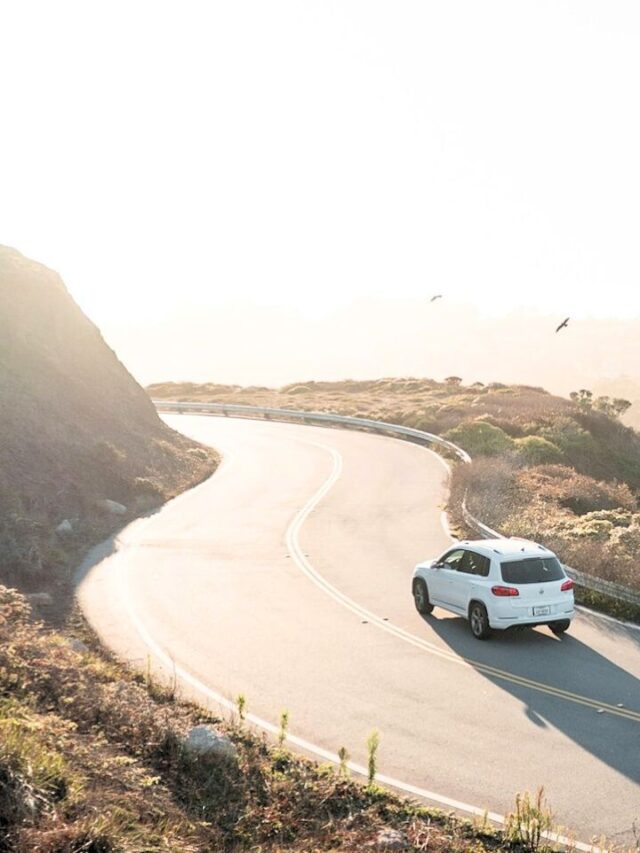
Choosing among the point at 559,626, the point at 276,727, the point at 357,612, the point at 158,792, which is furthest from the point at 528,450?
the point at 158,792

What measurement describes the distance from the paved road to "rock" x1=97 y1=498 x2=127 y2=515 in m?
1.19

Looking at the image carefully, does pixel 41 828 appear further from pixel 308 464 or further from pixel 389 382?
pixel 389 382

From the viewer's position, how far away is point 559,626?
52.6 ft

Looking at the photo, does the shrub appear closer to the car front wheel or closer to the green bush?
the green bush

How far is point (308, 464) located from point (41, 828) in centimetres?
3148

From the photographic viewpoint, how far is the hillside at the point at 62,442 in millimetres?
22688

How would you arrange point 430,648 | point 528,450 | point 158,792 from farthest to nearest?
point 528,450 → point 430,648 → point 158,792

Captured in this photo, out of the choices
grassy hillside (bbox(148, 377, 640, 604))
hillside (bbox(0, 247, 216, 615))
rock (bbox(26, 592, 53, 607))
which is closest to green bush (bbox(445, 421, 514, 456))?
grassy hillside (bbox(148, 377, 640, 604))

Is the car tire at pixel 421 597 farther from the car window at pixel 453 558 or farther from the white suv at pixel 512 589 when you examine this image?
the white suv at pixel 512 589

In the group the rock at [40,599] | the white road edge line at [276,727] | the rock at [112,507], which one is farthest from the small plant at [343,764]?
the rock at [112,507]

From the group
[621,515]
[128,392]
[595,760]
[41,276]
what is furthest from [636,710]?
[41,276]

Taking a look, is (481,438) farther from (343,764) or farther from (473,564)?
(343,764)

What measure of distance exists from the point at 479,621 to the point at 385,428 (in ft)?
105

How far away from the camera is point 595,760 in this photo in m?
10.9
